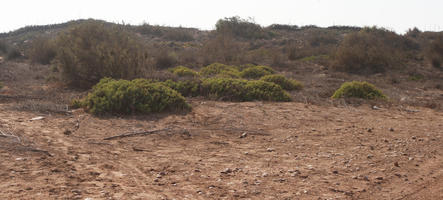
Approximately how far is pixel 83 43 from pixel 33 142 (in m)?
7.44

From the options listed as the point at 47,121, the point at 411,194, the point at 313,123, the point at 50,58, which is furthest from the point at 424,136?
the point at 50,58

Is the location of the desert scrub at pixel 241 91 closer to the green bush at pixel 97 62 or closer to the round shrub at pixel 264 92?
the round shrub at pixel 264 92

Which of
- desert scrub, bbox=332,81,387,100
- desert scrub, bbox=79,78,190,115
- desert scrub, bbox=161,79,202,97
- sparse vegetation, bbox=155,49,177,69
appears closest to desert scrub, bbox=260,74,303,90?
desert scrub, bbox=332,81,387,100

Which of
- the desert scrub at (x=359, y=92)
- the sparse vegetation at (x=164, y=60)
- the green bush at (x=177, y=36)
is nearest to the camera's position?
the desert scrub at (x=359, y=92)

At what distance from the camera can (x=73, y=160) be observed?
3746 millimetres

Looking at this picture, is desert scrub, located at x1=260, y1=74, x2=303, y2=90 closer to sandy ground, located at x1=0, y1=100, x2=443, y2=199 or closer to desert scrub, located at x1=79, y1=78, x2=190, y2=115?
sandy ground, located at x1=0, y1=100, x2=443, y2=199

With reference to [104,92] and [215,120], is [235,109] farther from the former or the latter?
[104,92]

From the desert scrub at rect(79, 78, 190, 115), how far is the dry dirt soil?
0.90ft

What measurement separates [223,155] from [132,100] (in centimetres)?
280

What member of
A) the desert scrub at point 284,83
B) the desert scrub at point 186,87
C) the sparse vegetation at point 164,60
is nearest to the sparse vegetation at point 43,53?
the sparse vegetation at point 164,60

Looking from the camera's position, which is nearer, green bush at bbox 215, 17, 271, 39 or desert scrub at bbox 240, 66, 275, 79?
desert scrub at bbox 240, 66, 275, 79

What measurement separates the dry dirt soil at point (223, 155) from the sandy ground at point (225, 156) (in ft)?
0.03

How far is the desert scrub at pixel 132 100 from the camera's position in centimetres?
630

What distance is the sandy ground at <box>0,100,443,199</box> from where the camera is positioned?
10.0 ft
